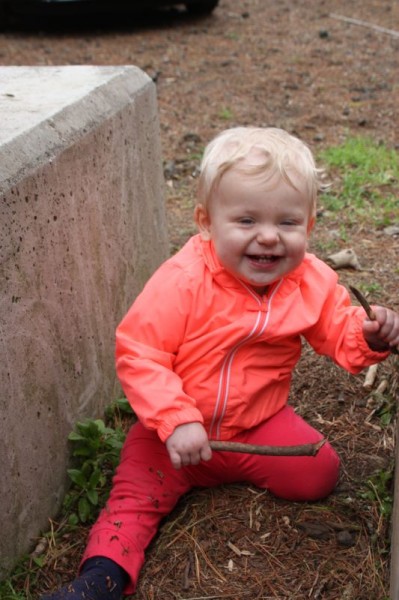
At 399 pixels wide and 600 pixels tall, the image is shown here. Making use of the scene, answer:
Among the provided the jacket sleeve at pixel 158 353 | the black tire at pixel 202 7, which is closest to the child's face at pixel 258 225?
the jacket sleeve at pixel 158 353

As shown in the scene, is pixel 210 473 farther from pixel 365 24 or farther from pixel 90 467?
pixel 365 24

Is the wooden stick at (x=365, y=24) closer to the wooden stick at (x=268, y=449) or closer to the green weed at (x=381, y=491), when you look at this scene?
the green weed at (x=381, y=491)

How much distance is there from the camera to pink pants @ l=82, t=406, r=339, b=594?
2.59 m

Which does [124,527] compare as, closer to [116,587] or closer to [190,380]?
[116,587]

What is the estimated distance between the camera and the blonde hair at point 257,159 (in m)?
2.37

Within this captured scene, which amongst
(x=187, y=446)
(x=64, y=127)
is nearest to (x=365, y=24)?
(x=64, y=127)

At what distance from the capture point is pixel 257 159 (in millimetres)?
2377

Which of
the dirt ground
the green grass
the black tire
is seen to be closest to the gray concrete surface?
the dirt ground

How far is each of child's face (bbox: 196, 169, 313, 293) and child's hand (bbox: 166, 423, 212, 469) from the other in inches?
18.1

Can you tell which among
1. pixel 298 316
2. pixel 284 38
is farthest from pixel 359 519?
pixel 284 38

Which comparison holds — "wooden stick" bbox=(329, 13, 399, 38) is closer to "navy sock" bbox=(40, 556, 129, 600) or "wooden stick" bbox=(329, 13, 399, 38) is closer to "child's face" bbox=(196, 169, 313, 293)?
"child's face" bbox=(196, 169, 313, 293)

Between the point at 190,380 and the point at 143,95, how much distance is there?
1.38m

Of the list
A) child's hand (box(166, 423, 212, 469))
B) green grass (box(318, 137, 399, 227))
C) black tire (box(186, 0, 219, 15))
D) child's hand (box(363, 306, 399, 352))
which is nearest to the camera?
child's hand (box(166, 423, 212, 469))

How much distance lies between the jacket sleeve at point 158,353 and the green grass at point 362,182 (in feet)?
8.13
